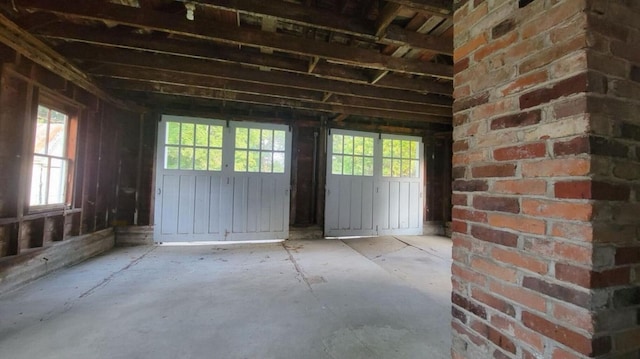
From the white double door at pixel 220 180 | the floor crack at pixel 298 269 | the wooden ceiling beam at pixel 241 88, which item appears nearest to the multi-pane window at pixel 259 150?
the white double door at pixel 220 180

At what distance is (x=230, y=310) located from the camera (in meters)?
2.32

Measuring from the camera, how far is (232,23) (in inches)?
101

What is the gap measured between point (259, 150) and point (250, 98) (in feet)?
3.33

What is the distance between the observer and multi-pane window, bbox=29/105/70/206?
301 cm

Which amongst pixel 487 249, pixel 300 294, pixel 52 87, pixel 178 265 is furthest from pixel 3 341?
pixel 487 249

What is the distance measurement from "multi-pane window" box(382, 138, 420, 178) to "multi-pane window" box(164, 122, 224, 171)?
323 centimetres

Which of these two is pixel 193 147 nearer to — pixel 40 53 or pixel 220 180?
pixel 220 180

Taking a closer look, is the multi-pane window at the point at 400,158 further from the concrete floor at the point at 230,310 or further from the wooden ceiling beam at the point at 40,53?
→ the wooden ceiling beam at the point at 40,53

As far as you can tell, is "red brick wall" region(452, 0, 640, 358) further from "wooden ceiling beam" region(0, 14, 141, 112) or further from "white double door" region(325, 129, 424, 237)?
"white double door" region(325, 129, 424, 237)

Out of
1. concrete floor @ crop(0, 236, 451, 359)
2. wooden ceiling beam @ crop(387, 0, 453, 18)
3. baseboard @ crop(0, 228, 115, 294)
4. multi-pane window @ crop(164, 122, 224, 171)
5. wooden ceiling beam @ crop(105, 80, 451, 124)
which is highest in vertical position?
wooden ceiling beam @ crop(387, 0, 453, 18)

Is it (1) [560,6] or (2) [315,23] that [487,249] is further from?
(2) [315,23]

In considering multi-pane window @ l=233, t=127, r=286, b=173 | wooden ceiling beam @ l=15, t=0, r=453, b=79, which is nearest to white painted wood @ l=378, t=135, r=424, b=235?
multi-pane window @ l=233, t=127, r=286, b=173

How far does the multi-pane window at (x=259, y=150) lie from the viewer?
5.04m

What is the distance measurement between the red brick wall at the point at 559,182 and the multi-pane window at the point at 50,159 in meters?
3.99
